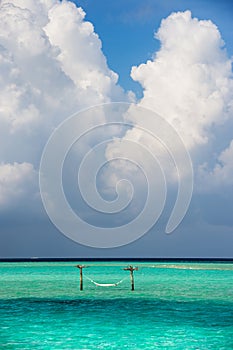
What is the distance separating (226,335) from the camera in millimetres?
20422

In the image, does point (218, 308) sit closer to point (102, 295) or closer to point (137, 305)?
point (137, 305)

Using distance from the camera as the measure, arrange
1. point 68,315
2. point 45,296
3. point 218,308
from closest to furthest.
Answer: point 68,315
point 218,308
point 45,296

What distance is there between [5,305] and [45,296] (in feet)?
19.6

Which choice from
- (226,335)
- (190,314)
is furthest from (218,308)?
(226,335)

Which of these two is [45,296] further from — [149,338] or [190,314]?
[149,338]

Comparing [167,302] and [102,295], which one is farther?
[102,295]

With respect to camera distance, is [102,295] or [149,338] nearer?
[149,338]

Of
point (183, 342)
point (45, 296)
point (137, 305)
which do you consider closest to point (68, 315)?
point (137, 305)

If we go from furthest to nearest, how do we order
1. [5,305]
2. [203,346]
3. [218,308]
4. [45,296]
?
[45,296] < [5,305] < [218,308] < [203,346]

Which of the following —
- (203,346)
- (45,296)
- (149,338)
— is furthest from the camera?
(45,296)

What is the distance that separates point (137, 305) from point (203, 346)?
38.8 feet

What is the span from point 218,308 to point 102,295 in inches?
442

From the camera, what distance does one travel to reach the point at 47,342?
19188mm

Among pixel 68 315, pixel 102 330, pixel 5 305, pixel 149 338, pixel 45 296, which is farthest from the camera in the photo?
pixel 45 296
